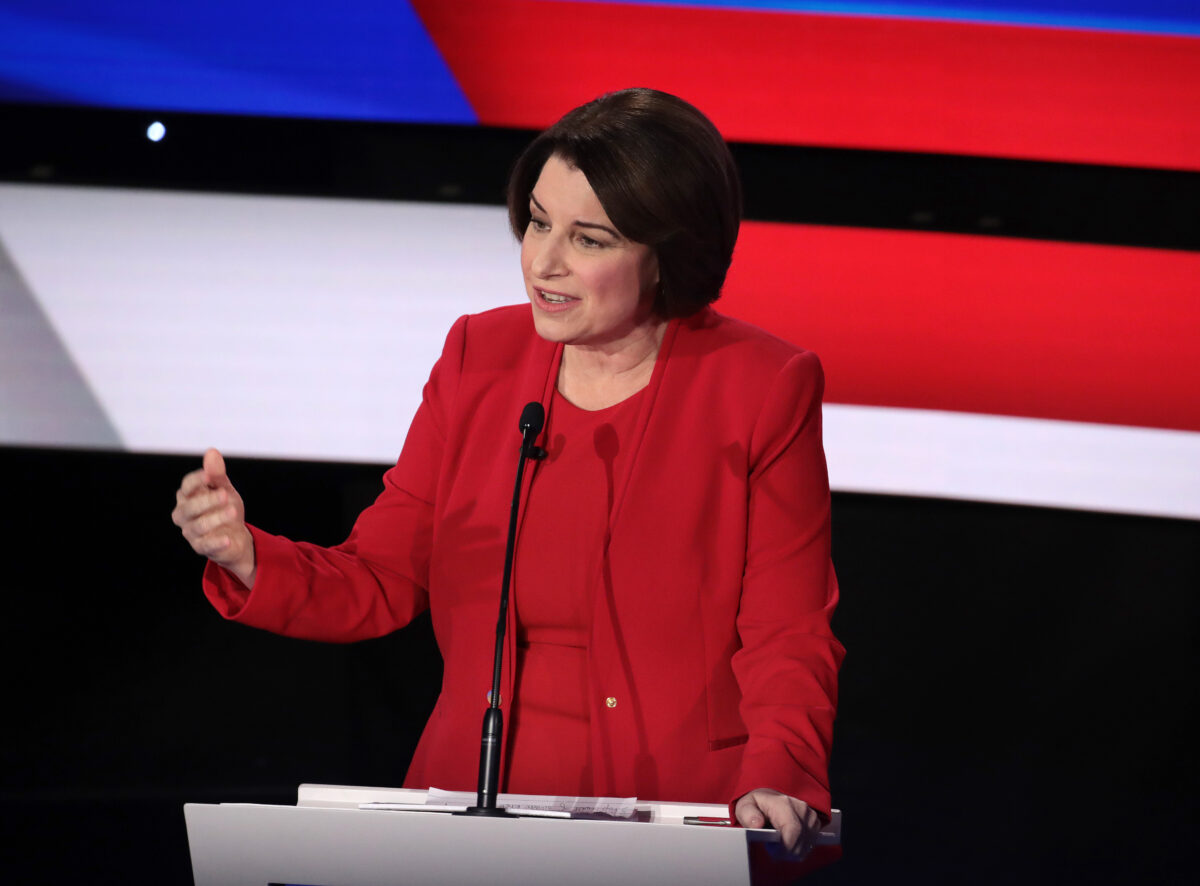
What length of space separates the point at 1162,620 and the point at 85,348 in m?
2.40

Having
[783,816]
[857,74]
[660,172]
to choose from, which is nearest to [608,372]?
[660,172]

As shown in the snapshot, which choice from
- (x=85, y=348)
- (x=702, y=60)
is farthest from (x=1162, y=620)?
(x=85, y=348)

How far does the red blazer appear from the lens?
62.2 inches

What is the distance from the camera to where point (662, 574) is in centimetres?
163

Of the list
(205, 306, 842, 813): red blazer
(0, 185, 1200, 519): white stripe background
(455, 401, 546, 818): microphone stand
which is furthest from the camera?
(0, 185, 1200, 519): white stripe background

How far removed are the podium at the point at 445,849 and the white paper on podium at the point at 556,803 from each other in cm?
14

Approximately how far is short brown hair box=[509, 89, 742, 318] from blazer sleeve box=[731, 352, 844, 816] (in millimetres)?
206

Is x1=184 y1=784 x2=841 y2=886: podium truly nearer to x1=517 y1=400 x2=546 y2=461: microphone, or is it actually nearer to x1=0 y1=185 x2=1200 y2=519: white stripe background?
x1=517 y1=400 x2=546 y2=461: microphone

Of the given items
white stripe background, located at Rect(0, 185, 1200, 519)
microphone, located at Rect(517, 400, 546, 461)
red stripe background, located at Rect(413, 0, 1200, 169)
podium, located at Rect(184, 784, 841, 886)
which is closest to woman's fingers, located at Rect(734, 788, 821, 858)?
podium, located at Rect(184, 784, 841, 886)

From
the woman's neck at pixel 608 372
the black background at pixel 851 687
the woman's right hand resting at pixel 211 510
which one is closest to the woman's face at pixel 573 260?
the woman's neck at pixel 608 372

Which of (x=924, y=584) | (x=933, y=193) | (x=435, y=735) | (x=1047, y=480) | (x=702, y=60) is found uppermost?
(x=702, y=60)

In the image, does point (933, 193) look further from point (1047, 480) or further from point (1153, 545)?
point (1153, 545)

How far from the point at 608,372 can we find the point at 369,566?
426 millimetres

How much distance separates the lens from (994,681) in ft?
9.18
